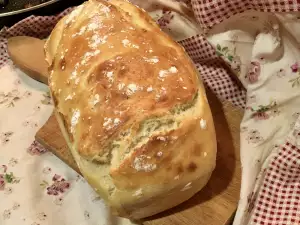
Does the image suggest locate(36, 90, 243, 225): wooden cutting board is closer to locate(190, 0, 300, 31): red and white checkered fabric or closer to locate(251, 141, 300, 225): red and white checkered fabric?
locate(251, 141, 300, 225): red and white checkered fabric

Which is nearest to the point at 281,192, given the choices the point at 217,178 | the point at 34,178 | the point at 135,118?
the point at 217,178

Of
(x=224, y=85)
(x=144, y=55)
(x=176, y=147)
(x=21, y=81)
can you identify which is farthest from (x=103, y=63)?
(x=21, y=81)

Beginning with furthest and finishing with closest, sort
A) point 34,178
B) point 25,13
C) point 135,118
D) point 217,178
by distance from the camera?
point 25,13 → point 34,178 → point 217,178 → point 135,118

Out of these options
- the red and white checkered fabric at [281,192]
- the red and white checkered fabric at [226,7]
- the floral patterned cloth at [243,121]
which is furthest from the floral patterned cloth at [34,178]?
the red and white checkered fabric at [226,7]

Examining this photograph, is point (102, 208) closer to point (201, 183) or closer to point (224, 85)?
point (201, 183)

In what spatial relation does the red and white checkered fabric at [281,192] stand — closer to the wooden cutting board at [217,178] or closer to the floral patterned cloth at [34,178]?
the wooden cutting board at [217,178]

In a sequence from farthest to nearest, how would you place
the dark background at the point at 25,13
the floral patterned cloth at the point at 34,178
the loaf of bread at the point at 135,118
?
the dark background at the point at 25,13
the floral patterned cloth at the point at 34,178
the loaf of bread at the point at 135,118

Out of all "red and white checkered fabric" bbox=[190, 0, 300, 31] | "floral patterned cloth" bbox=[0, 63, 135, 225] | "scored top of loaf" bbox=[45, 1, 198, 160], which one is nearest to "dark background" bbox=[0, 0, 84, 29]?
"floral patterned cloth" bbox=[0, 63, 135, 225]

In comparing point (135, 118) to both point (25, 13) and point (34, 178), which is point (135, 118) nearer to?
point (34, 178)
